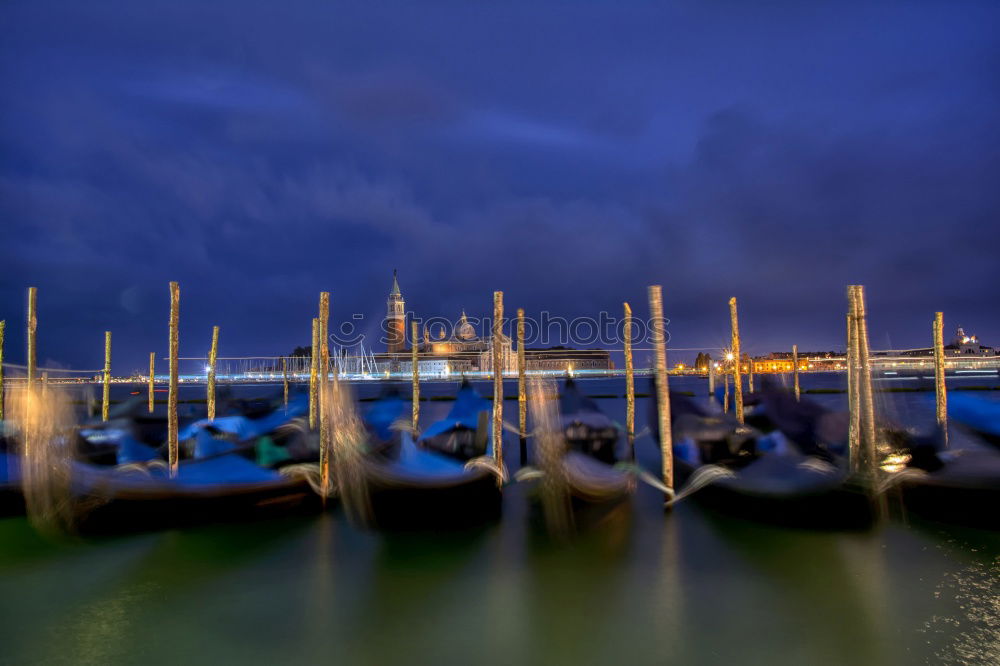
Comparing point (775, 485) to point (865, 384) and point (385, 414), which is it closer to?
point (865, 384)

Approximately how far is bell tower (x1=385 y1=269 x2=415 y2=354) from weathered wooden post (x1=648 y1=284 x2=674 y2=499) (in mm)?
77150

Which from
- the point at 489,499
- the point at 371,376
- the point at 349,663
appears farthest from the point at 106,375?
the point at 371,376

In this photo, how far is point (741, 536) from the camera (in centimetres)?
553

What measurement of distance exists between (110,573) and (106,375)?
11200 millimetres

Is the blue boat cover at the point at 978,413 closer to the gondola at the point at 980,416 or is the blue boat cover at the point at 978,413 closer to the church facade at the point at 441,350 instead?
the gondola at the point at 980,416

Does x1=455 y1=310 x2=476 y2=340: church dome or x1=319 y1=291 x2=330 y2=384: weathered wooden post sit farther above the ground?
x1=455 y1=310 x2=476 y2=340: church dome

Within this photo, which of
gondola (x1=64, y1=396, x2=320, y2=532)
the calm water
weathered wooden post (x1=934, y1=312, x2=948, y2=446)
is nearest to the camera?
the calm water

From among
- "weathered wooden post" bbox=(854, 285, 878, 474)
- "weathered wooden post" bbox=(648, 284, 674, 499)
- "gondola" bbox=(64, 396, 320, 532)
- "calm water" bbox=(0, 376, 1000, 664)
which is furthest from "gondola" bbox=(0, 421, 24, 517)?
"weathered wooden post" bbox=(854, 285, 878, 474)

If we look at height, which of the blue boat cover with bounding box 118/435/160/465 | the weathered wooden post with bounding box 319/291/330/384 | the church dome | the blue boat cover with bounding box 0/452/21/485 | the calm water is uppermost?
the church dome

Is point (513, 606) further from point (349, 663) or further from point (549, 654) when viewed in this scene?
point (349, 663)

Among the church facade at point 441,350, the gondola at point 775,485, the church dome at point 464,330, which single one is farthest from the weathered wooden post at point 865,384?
the church dome at point 464,330

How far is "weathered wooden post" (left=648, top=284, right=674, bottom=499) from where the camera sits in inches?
235

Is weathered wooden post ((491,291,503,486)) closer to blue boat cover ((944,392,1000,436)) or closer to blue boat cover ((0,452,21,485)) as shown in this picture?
blue boat cover ((0,452,21,485))

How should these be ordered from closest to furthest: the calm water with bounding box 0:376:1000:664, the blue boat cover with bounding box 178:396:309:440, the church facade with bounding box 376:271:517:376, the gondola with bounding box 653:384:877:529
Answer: the calm water with bounding box 0:376:1000:664, the gondola with bounding box 653:384:877:529, the blue boat cover with bounding box 178:396:309:440, the church facade with bounding box 376:271:517:376
